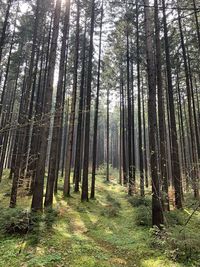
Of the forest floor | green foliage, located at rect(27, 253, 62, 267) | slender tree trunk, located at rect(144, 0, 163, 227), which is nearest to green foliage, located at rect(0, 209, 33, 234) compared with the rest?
the forest floor

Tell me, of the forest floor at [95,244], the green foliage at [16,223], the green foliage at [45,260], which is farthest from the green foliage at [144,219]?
the green foliage at [45,260]

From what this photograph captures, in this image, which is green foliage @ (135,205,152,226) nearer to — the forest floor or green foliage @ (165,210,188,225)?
the forest floor

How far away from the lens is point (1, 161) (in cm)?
2269

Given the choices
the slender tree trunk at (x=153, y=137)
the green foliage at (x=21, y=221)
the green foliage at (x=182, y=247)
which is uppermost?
the slender tree trunk at (x=153, y=137)

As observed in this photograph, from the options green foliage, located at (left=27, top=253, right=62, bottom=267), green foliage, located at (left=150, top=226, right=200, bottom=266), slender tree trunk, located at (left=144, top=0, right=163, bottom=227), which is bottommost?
green foliage, located at (left=27, top=253, right=62, bottom=267)

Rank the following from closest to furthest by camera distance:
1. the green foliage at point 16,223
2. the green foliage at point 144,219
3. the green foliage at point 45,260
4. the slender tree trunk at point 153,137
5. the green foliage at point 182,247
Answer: the green foliage at point 45,260 < the green foliage at point 182,247 < the green foliage at point 16,223 < the slender tree trunk at point 153,137 < the green foliage at point 144,219

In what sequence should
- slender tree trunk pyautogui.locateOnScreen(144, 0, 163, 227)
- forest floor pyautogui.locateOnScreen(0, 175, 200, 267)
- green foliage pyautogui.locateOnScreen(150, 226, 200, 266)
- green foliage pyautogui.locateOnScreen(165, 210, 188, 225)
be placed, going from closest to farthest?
forest floor pyautogui.locateOnScreen(0, 175, 200, 267) → green foliage pyautogui.locateOnScreen(150, 226, 200, 266) → slender tree trunk pyautogui.locateOnScreen(144, 0, 163, 227) → green foliage pyautogui.locateOnScreen(165, 210, 188, 225)

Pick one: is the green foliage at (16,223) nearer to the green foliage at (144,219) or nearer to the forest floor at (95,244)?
the forest floor at (95,244)

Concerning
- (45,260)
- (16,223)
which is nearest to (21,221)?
(16,223)

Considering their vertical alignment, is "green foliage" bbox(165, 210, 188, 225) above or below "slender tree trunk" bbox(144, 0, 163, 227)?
below

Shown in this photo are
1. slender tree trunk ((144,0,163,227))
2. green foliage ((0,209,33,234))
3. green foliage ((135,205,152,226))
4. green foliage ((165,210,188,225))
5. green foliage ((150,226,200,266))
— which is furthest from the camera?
green foliage ((135,205,152,226))

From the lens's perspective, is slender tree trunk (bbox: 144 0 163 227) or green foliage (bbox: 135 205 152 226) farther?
green foliage (bbox: 135 205 152 226)

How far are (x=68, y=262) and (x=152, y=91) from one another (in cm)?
679

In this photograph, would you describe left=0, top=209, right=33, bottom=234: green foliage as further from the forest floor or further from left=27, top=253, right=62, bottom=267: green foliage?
left=27, top=253, right=62, bottom=267: green foliage
